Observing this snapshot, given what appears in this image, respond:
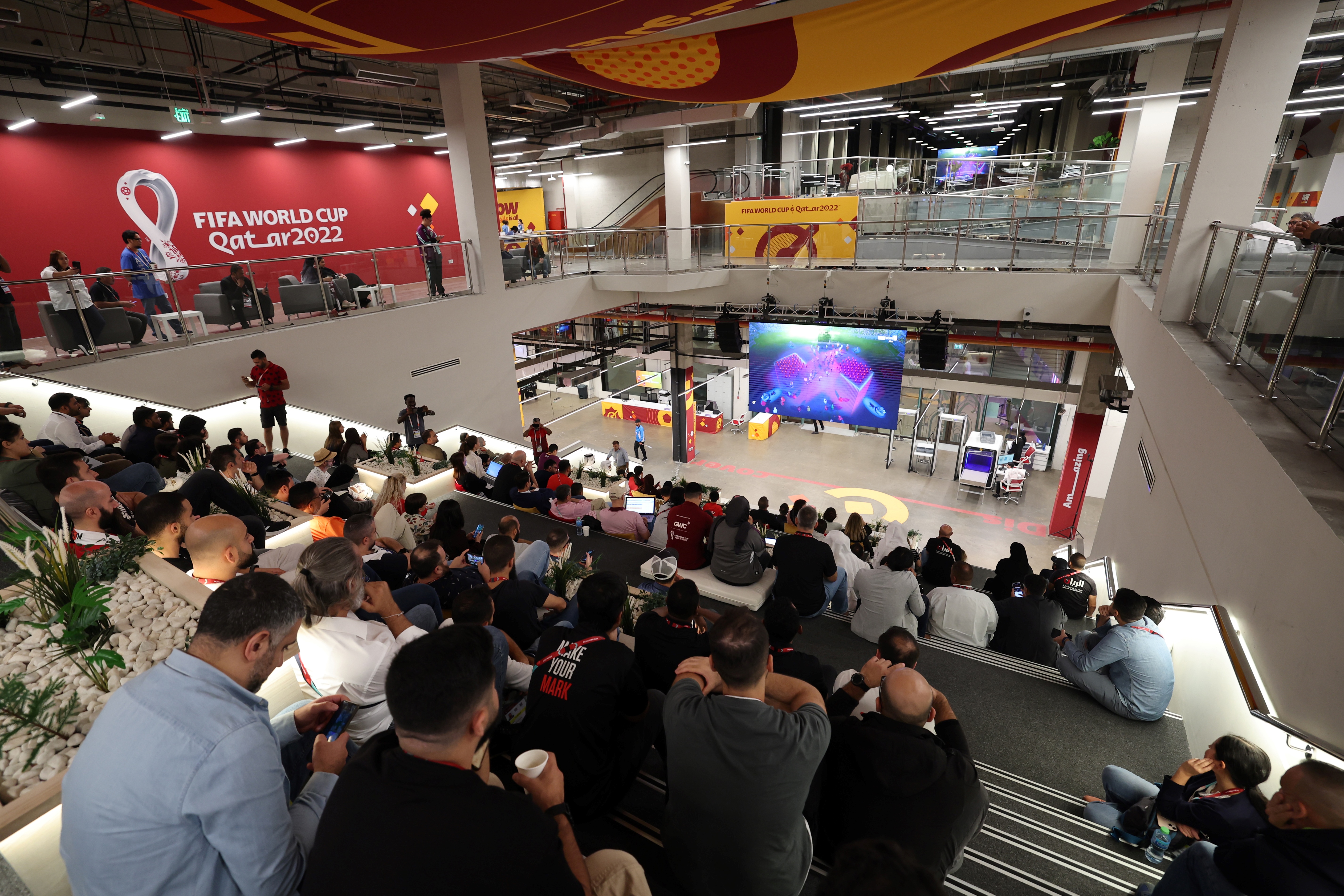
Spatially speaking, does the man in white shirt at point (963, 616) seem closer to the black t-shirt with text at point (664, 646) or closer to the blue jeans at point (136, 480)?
the black t-shirt with text at point (664, 646)

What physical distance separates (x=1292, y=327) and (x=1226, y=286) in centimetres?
165

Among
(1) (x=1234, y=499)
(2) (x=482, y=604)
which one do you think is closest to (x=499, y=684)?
(2) (x=482, y=604)

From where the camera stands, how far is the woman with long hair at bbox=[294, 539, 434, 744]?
2426 millimetres

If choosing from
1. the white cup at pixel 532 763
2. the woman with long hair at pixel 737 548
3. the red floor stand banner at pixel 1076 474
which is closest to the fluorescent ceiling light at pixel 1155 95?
the red floor stand banner at pixel 1076 474

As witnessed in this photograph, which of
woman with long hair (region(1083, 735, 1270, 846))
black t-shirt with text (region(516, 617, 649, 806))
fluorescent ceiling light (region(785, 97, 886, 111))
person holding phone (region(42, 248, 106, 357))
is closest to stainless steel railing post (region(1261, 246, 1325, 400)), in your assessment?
woman with long hair (region(1083, 735, 1270, 846))

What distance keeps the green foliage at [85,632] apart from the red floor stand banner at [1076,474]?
13.6m

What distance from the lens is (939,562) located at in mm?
6215

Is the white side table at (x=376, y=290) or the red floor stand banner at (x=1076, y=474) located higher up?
the white side table at (x=376, y=290)

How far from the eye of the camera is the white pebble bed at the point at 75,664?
2096 mm

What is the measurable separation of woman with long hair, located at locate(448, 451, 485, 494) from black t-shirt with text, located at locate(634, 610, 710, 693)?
191 inches

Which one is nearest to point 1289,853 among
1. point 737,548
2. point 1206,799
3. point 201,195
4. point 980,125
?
point 1206,799

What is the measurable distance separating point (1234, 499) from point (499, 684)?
4.06m

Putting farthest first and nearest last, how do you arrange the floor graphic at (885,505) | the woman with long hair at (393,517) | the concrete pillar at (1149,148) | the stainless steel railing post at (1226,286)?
the floor graphic at (885,505)
the concrete pillar at (1149,148)
the woman with long hair at (393,517)
the stainless steel railing post at (1226,286)

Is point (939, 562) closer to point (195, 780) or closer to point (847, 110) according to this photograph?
point (195, 780)
